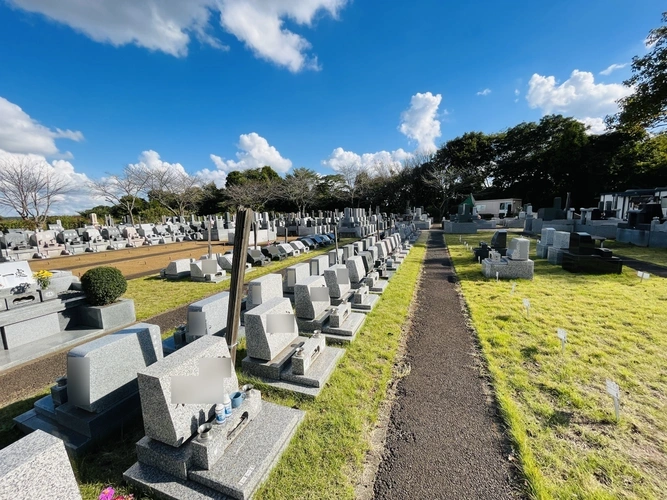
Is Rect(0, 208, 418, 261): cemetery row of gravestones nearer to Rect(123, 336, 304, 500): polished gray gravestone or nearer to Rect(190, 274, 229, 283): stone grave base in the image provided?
Rect(190, 274, 229, 283): stone grave base

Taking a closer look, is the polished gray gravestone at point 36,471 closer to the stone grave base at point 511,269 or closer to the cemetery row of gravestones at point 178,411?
the cemetery row of gravestones at point 178,411

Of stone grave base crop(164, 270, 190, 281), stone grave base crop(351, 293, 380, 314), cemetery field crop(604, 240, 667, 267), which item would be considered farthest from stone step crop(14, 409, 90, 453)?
cemetery field crop(604, 240, 667, 267)

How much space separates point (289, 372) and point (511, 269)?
27.1 feet

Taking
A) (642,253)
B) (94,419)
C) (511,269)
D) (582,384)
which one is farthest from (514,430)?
(642,253)

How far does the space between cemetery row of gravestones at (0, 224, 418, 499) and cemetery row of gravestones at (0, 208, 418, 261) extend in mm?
9837

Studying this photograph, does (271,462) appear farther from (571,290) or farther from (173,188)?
(173,188)

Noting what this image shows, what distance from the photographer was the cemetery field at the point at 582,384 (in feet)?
8.35

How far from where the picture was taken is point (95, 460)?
276 cm

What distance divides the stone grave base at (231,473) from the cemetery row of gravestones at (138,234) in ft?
36.6

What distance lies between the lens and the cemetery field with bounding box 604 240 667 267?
11.1 m

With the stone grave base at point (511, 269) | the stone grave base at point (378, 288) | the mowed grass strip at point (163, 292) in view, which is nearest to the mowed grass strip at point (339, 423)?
the stone grave base at point (378, 288)

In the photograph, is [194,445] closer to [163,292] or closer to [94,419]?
[94,419]

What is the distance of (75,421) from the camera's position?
9.78 ft

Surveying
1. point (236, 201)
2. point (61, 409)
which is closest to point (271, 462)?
point (61, 409)
